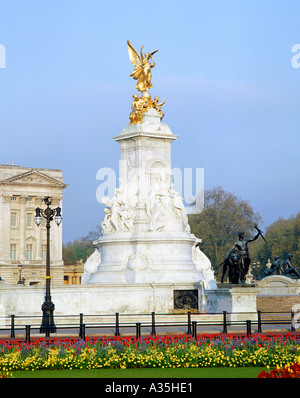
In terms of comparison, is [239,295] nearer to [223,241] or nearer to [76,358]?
[76,358]

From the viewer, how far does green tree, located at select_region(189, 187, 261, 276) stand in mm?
96812

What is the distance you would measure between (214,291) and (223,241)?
193 ft

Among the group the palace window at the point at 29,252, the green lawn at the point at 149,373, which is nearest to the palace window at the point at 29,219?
the palace window at the point at 29,252

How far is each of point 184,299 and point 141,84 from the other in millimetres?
13047

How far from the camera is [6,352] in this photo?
20.7 m

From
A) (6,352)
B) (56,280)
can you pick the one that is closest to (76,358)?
(6,352)

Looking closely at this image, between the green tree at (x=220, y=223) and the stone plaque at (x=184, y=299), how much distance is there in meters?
54.8

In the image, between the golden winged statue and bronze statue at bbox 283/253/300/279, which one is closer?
the golden winged statue

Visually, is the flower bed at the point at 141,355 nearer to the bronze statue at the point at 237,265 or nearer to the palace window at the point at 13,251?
the bronze statue at the point at 237,265

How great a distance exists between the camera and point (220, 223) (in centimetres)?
9744

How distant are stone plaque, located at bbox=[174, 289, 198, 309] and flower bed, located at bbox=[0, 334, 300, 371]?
1904 centimetres

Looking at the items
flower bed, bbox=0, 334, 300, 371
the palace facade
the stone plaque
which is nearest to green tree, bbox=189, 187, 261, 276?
the palace facade

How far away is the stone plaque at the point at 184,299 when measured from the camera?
4069 cm

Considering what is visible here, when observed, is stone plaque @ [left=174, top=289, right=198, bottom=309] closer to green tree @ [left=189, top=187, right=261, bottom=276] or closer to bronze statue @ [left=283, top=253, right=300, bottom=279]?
bronze statue @ [left=283, top=253, right=300, bottom=279]
